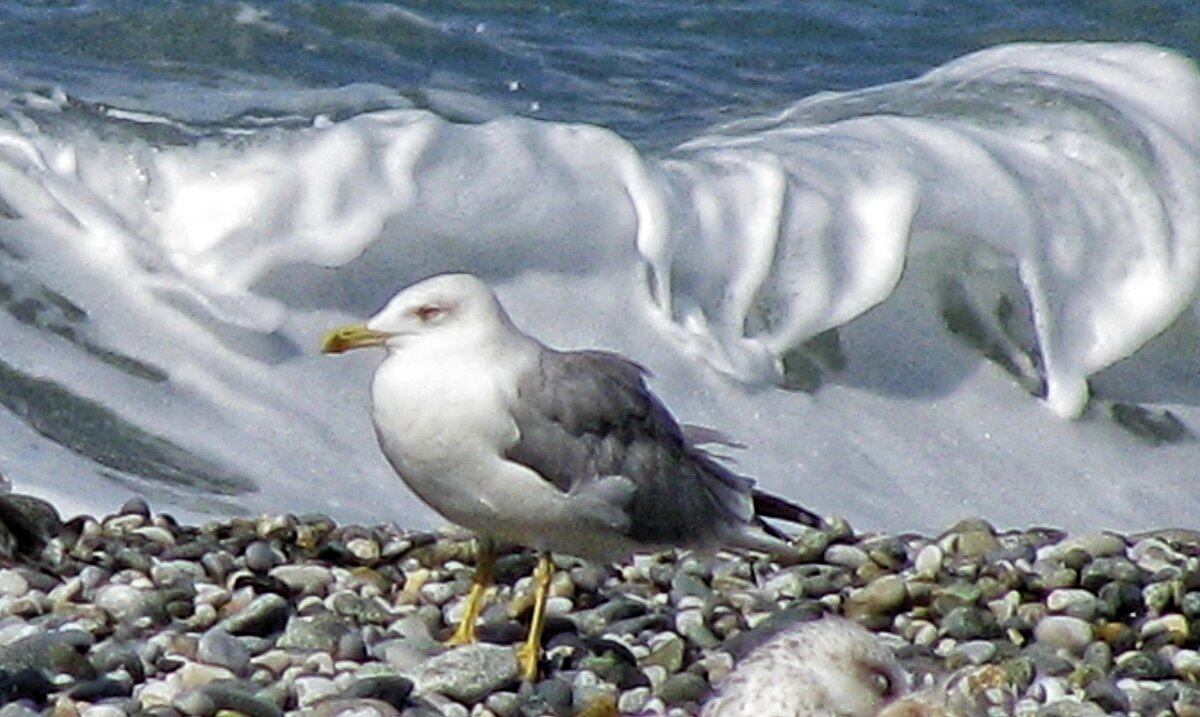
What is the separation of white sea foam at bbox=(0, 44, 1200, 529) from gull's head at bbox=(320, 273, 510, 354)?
144 centimetres

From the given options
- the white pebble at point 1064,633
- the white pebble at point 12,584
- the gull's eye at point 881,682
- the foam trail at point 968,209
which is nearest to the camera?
the gull's eye at point 881,682

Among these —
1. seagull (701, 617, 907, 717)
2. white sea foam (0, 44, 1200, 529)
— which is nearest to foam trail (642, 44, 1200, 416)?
white sea foam (0, 44, 1200, 529)

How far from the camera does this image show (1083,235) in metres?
8.89

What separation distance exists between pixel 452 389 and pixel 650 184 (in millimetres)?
3694

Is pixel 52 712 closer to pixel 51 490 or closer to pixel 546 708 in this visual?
pixel 546 708

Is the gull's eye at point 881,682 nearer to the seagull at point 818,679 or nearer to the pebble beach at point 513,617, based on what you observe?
the seagull at point 818,679

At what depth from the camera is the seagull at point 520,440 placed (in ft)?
15.8

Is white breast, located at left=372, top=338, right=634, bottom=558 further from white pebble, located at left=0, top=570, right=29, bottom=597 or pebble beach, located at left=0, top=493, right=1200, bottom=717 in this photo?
white pebble, located at left=0, top=570, right=29, bottom=597

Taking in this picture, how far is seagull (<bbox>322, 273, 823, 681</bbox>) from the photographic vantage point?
4.82 meters

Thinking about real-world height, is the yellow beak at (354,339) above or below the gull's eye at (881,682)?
below

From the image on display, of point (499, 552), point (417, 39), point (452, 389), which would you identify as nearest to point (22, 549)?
point (452, 389)

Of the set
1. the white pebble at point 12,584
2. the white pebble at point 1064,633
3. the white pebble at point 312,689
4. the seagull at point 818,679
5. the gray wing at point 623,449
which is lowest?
the white pebble at point 1064,633

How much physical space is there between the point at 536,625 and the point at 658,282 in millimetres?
3216

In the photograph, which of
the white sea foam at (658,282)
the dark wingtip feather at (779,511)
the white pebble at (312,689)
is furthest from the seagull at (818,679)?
the white sea foam at (658,282)
